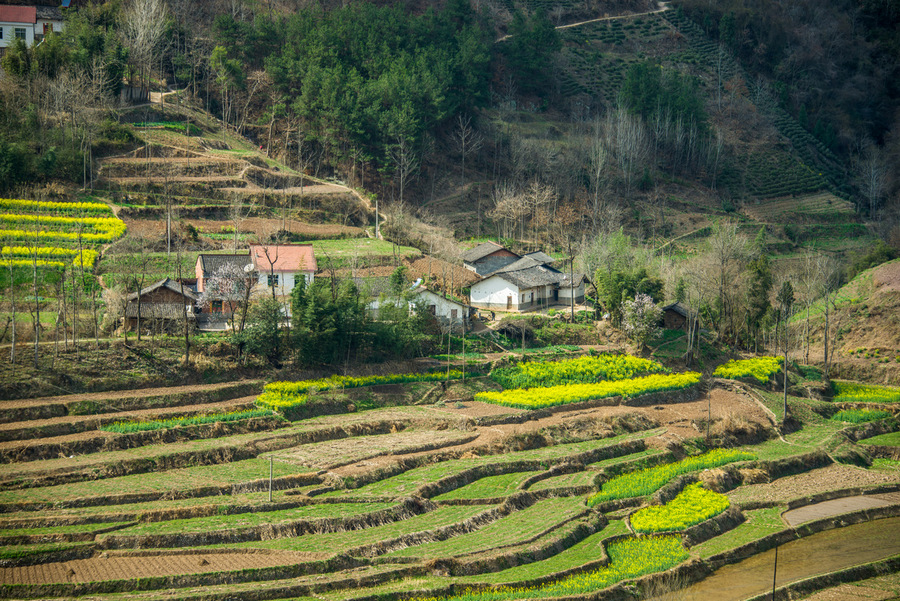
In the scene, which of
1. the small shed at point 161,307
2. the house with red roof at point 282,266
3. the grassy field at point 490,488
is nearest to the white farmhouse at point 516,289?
the house with red roof at point 282,266

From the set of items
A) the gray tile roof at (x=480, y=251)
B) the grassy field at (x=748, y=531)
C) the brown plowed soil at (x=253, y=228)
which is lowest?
the grassy field at (x=748, y=531)

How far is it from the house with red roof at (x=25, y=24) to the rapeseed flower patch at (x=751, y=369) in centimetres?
5950

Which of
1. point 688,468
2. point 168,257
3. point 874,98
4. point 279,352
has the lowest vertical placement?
point 688,468

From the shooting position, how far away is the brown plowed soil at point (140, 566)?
83.2ft

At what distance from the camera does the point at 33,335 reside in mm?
41062

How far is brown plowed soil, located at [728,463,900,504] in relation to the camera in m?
38.1

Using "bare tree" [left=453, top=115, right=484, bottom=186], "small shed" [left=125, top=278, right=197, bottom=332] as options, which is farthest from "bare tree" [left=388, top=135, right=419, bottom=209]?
"small shed" [left=125, top=278, right=197, bottom=332]

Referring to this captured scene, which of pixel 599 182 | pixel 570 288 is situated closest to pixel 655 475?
pixel 570 288

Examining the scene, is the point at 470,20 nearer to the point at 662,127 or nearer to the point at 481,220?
the point at 662,127

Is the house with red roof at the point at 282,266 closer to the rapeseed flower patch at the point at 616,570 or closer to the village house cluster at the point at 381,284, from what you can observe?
the village house cluster at the point at 381,284

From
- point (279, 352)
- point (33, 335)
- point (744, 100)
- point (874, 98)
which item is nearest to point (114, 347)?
point (33, 335)

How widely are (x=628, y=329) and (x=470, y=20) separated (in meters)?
52.0

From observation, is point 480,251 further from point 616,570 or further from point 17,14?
point 17,14

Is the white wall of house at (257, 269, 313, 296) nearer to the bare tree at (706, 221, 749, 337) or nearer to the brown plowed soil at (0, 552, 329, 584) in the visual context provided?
the brown plowed soil at (0, 552, 329, 584)
